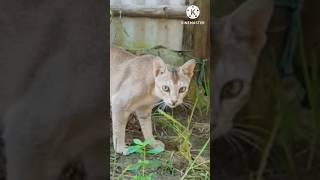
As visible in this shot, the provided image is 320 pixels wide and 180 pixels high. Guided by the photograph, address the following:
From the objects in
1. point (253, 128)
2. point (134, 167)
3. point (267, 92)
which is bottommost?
point (134, 167)

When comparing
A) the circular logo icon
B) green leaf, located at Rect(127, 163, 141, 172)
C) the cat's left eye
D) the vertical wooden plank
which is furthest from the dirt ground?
the circular logo icon

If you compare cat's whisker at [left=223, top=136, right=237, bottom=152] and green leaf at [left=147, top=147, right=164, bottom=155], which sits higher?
cat's whisker at [left=223, top=136, right=237, bottom=152]

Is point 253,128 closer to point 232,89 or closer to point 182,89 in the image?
point 232,89

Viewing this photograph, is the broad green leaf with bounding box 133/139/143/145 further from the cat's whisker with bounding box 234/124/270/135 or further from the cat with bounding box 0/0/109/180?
the cat's whisker with bounding box 234/124/270/135

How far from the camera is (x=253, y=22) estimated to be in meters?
1.61

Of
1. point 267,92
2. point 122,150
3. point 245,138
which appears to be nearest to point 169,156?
point 122,150

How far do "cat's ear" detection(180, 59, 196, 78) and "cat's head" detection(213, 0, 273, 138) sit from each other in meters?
0.08

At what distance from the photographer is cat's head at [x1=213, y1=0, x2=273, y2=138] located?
5.21ft

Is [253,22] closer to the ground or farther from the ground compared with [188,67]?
farther from the ground

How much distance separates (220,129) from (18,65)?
27.2 inches

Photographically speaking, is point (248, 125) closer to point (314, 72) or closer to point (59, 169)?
point (314, 72)

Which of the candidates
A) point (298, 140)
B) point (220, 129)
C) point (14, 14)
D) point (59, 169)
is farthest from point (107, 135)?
point (298, 140)

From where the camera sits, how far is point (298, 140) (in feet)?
5.39

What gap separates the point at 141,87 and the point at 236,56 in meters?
0.33
